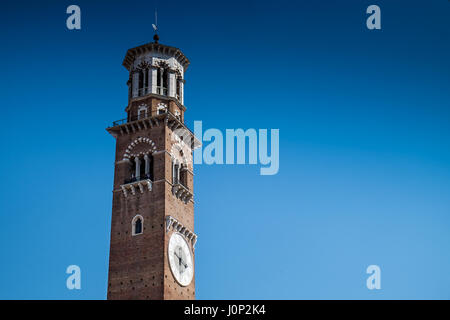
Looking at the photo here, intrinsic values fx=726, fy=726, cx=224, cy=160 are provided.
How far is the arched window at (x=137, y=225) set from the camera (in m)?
54.3

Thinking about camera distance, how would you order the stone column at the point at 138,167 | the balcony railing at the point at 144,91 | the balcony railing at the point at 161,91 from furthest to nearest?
the balcony railing at the point at 161,91 → the balcony railing at the point at 144,91 → the stone column at the point at 138,167

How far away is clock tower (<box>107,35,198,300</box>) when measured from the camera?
5250 centimetres

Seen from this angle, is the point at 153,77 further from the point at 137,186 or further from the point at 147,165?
the point at 137,186

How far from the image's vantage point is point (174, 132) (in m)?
59.2

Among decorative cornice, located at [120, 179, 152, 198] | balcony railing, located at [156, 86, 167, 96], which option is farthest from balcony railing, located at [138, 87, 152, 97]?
decorative cornice, located at [120, 179, 152, 198]

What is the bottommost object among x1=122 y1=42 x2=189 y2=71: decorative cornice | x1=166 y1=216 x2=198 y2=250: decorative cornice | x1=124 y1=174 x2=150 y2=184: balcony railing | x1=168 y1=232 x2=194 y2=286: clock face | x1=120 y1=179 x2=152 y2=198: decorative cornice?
x1=168 y1=232 x2=194 y2=286: clock face

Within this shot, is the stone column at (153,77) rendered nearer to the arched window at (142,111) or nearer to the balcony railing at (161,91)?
the balcony railing at (161,91)

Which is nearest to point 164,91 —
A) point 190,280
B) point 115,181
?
point 115,181

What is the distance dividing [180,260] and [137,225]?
4.17 metres

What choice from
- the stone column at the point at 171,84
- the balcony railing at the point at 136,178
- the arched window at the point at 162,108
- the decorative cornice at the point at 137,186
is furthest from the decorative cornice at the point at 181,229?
the stone column at the point at 171,84

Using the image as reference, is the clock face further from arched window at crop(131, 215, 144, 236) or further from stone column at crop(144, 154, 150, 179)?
stone column at crop(144, 154, 150, 179)

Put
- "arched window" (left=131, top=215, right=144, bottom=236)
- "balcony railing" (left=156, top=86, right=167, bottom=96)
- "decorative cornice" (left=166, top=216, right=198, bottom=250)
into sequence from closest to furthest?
"decorative cornice" (left=166, top=216, right=198, bottom=250) → "arched window" (left=131, top=215, right=144, bottom=236) → "balcony railing" (left=156, top=86, right=167, bottom=96)

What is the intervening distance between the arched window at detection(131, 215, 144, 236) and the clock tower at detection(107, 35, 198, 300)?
75 millimetres
